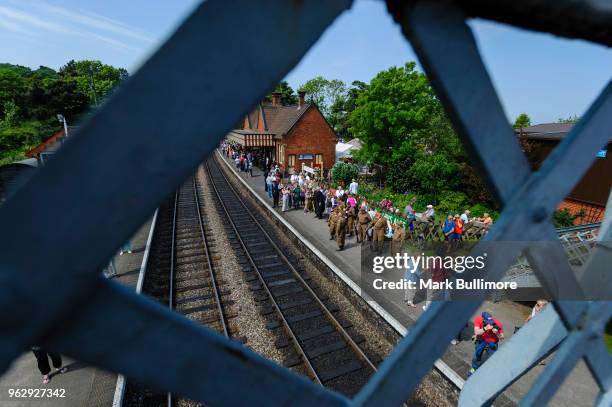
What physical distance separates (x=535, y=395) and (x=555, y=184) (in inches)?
33.0

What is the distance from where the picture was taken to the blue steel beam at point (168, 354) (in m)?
0.62

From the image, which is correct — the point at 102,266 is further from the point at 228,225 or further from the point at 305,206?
the point at 305,206

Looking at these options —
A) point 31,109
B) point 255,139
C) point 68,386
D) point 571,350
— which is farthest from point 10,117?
point 571,350

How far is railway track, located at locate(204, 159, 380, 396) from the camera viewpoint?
662cm

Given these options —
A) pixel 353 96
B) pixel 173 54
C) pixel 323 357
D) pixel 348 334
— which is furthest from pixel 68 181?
pixel 353 96

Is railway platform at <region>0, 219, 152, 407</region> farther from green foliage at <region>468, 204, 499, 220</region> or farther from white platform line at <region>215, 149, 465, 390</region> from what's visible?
green foliage at <region>468, 204, 499, 220</region>

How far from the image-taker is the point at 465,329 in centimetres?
759

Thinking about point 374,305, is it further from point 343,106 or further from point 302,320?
point 343,106

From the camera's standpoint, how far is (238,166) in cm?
3316

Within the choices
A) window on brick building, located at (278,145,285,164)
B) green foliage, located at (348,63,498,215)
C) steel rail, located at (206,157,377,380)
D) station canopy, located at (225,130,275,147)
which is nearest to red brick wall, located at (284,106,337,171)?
window on brick building, located at (278,145,285,164)

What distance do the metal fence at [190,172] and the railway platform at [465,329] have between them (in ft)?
4.55

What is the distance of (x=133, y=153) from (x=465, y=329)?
8691mm

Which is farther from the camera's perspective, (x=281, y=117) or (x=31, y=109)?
(x=31, y=109)

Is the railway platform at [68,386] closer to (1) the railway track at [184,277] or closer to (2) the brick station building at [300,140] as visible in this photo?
(1) the railway track at [184,277]
